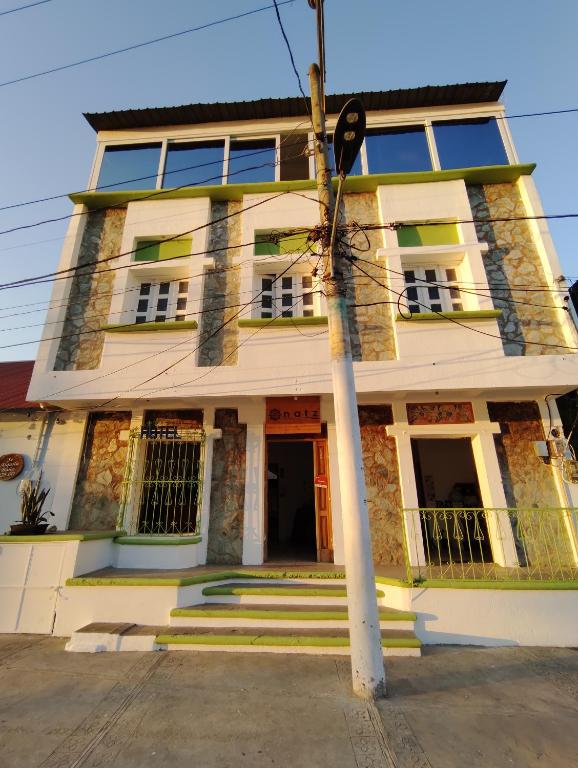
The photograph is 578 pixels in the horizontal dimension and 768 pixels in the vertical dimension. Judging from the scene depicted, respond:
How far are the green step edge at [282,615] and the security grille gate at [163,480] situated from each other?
2.07 meters

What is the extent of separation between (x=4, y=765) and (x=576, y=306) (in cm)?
1082

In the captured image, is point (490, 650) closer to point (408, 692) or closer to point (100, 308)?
point (408, 692)

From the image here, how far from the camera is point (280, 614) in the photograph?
194 inches

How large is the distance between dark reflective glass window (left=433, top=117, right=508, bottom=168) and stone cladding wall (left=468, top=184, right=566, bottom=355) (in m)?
0.73

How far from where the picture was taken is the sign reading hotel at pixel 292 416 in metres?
7.22

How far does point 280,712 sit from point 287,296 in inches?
267

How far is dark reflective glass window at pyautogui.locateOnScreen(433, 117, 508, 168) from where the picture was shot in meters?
8.29

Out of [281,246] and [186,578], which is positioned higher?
[281,246]

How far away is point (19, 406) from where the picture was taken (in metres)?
7.84

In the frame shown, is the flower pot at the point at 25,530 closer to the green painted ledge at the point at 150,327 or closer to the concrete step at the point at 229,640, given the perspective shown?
the concrete step at the point at 229,640

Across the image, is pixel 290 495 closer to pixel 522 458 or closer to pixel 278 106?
pixel 522 458

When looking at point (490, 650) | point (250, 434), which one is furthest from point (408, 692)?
point (250, 434)

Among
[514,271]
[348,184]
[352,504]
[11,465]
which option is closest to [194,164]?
[348,184]

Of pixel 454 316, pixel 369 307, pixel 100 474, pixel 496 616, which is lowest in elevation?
pixel 496 616
